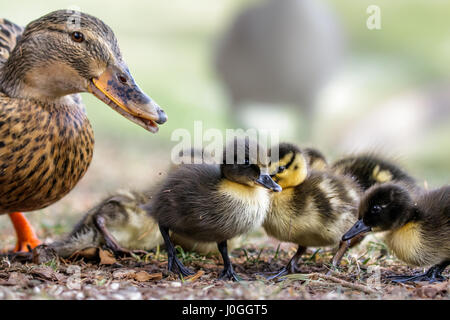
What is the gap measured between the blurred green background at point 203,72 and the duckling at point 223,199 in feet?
5.36

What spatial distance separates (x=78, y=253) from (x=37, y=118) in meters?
0.95

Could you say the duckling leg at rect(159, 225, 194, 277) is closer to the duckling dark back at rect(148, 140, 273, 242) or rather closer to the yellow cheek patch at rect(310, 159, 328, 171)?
the duckling dark back at rect(148, 140, 273, 242)

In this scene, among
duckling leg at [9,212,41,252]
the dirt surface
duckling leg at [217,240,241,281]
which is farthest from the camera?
duckling leg at [9,212,41,252]

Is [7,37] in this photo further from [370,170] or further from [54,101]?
[370,170]

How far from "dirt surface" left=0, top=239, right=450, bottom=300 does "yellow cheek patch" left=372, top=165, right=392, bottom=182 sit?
1.54 feet

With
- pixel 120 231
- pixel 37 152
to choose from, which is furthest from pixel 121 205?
pixel 37 152

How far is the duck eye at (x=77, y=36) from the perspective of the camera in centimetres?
342

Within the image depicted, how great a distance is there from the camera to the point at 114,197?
14.0 ft

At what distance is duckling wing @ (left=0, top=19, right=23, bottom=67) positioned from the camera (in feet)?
13.6

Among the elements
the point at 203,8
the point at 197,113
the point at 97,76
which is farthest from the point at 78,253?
the point at 203,8

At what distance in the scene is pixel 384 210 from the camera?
3457 millimetres

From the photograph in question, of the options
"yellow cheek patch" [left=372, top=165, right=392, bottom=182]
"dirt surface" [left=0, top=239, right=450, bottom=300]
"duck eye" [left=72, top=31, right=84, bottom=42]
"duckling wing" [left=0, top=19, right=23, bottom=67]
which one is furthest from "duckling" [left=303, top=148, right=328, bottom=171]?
"duckling wing" [left=0, top=19, right=23, bottom=67]

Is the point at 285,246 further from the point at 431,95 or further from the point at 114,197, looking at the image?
the point at 431,95

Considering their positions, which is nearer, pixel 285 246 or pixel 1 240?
pixel 285 246
